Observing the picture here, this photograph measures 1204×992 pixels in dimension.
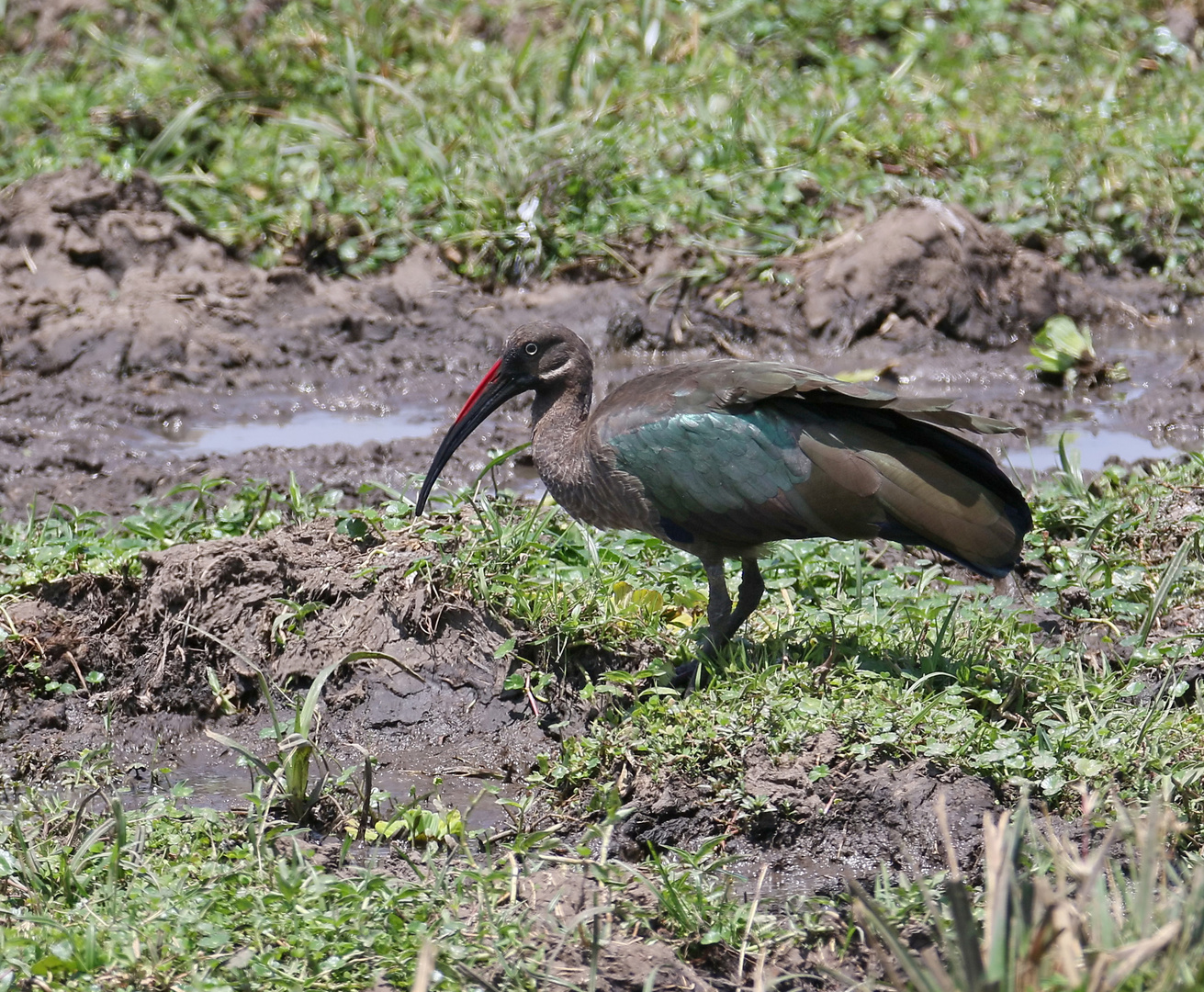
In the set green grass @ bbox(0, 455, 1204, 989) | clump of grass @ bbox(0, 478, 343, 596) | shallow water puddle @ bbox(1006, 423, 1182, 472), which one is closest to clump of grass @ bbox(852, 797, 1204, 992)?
green grass @ bbox(0, 455, 1204, 989)

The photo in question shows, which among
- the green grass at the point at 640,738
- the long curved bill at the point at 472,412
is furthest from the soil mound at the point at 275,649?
the long curved bill at the point at 472,412

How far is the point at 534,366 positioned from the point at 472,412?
11.7 inches

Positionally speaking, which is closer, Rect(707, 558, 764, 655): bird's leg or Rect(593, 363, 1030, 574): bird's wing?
Rect(593, 363, 1030, 574): bird's wing

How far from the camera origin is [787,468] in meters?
4.38

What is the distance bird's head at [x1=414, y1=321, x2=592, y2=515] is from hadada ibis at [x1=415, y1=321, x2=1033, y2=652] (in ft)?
1.22

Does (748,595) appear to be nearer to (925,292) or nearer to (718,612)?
(718,612)

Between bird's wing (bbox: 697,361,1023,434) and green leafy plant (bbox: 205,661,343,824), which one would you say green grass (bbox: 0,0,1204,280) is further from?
green leafy plant (bbox: 205,661,343,824)

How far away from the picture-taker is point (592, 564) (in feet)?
16.9

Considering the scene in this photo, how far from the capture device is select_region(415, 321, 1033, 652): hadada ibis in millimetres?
4316

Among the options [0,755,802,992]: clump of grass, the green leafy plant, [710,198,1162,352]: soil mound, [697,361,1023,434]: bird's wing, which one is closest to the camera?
[0,755,802,992]: clump of grass

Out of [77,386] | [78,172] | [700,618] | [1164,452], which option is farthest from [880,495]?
[78,172]

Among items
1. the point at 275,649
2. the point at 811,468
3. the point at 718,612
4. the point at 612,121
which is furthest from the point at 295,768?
the point at 612,121

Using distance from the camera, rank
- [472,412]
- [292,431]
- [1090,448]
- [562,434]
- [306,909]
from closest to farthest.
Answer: [306,909]
[562,434]
[472,412]
[1090,448]
[292,431]

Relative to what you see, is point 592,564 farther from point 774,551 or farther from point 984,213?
point 984,213
